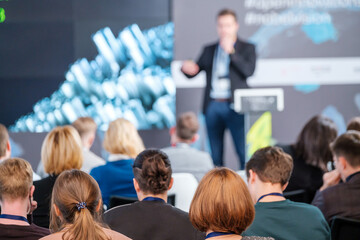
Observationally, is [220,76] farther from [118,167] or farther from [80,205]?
[80,205]

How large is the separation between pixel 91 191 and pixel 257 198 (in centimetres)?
92

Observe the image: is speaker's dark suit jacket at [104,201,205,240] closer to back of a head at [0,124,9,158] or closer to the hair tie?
the hair tie

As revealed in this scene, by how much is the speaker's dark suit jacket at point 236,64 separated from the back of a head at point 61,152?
113 inches

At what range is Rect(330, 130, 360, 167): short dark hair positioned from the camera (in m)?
3.06

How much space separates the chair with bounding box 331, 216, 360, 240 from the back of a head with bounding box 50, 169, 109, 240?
1144mm

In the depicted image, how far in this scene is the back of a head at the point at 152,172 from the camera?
7.95 feet

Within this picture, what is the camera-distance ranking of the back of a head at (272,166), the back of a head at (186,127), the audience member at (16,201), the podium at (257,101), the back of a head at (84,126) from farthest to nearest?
1. the podium at (257,101)
2. the back of a head at (186,127)
3. the back of a head at (84,126)
4. the back of a head at (272,166)
5. the audience member at (16,201)

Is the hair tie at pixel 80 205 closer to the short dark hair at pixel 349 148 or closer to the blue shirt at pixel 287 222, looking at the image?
the blue shirt at pixel 287 222

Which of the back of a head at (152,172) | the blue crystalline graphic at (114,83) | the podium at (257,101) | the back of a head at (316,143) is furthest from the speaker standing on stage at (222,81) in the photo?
the back of a head at (152,172)

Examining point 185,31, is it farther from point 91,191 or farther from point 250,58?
point 91,191

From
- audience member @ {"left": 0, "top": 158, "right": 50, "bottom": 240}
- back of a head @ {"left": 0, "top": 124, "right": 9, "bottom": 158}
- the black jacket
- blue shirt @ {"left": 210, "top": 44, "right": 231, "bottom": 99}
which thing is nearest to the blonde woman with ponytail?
audience member @ {"left": 0, "top": 158, "right": 50, "bottom": 240}

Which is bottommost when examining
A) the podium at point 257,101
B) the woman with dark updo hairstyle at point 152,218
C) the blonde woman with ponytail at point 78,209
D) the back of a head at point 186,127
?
the woman with dark updo hairstyle at point 152,218

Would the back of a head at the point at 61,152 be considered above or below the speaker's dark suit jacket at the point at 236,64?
below

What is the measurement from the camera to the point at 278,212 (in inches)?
94.3
